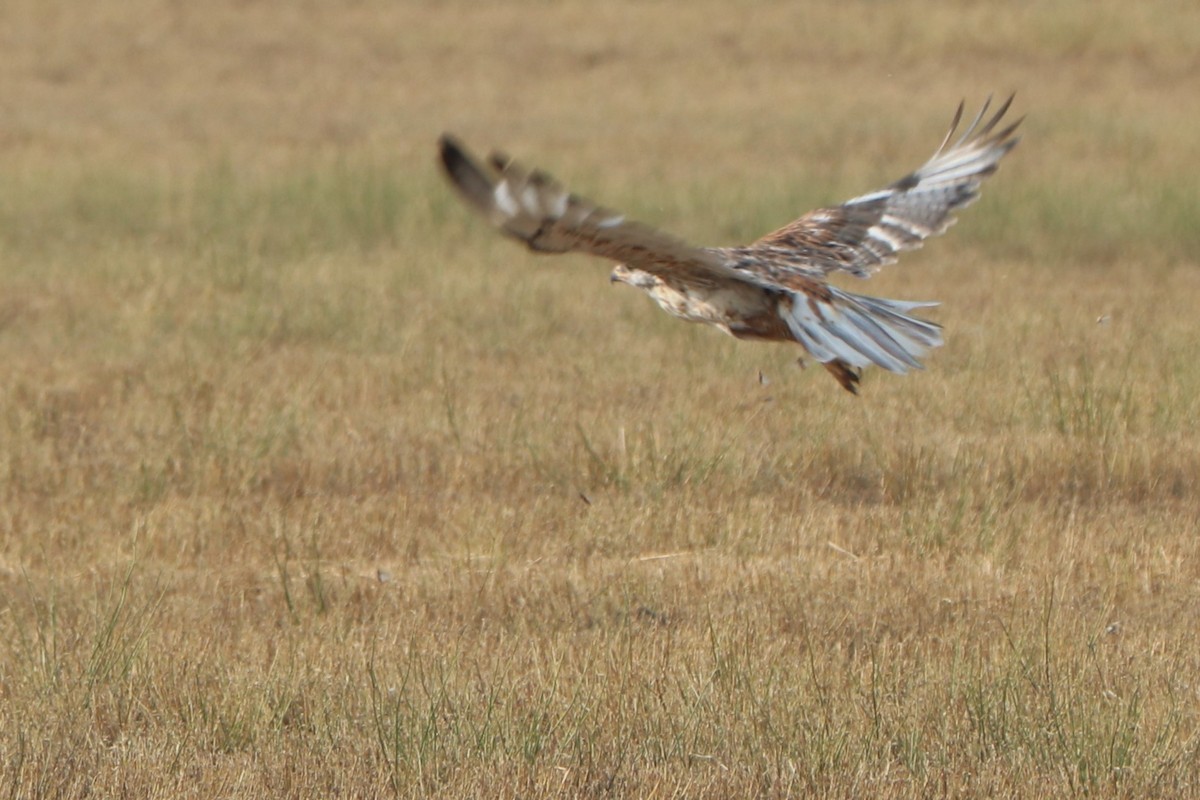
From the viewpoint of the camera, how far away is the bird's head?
5633 mm

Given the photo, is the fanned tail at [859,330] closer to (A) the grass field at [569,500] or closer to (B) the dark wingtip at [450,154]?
(A) the grass field at [569,500]

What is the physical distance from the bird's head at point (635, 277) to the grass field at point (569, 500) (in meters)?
1.06

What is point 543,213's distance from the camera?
4.23 metres

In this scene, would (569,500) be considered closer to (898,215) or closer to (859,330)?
(898,215)

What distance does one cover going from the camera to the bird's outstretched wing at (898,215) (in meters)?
6.64

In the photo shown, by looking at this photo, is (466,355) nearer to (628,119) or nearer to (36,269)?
(36,269)

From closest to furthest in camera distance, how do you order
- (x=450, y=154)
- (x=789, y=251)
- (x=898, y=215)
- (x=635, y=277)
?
1. (x=450, y=154)
2. (x=635, y=277)
3. (x=789, y=251)
4. (x=898, y=215)

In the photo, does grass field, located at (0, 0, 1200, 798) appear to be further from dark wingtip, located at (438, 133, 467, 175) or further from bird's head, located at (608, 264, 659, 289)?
dark wingtip, located at (438, 133, 467, 175)

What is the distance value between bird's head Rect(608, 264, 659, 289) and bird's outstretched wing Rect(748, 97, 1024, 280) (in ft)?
2.20

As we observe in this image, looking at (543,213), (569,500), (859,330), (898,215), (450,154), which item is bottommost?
(569,500)

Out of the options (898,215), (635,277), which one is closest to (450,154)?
(635,277)

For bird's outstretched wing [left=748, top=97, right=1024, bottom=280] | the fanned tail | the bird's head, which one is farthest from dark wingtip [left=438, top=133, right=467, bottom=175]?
bird's outstretched wing [left=748, top=97, right=1024, bottom=280]

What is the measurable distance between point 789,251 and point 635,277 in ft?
2.95

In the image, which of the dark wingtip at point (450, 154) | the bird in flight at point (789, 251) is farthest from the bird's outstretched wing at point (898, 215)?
the dark wingtip at point (450, 154)
